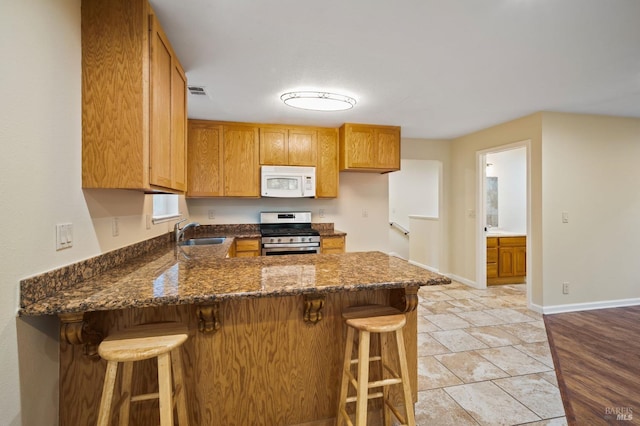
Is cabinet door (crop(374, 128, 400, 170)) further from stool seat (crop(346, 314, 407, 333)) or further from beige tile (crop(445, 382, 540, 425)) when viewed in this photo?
stool seat (crop(346, 314, 407, 333))

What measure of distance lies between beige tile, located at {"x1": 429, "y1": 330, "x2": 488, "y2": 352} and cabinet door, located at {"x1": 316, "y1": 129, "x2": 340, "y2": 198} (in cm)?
220

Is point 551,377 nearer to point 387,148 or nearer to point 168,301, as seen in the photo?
point 168,301

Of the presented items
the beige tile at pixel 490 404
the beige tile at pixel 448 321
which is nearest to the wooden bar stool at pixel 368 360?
the beige tile at pixel 490 404

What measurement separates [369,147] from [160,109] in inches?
114

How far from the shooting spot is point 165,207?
11.3ft

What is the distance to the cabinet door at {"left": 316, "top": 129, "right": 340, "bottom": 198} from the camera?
4.34m

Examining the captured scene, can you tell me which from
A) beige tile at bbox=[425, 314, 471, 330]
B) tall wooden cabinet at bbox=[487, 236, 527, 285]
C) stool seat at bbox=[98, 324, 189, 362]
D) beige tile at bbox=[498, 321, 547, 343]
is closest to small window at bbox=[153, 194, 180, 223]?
stool seat at bbox=[98, 324, 189, 362]

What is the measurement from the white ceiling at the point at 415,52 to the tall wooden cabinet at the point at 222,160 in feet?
1.55

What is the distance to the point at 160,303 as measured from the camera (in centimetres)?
121

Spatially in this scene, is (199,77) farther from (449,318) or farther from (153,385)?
(449,318)

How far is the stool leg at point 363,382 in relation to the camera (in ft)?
4.56

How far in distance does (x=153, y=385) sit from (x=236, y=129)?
126 inches

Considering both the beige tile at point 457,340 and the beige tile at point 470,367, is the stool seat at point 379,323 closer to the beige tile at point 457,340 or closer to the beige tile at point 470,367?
the beige tile at point 470,367

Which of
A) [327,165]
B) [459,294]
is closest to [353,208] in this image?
[327,165]
